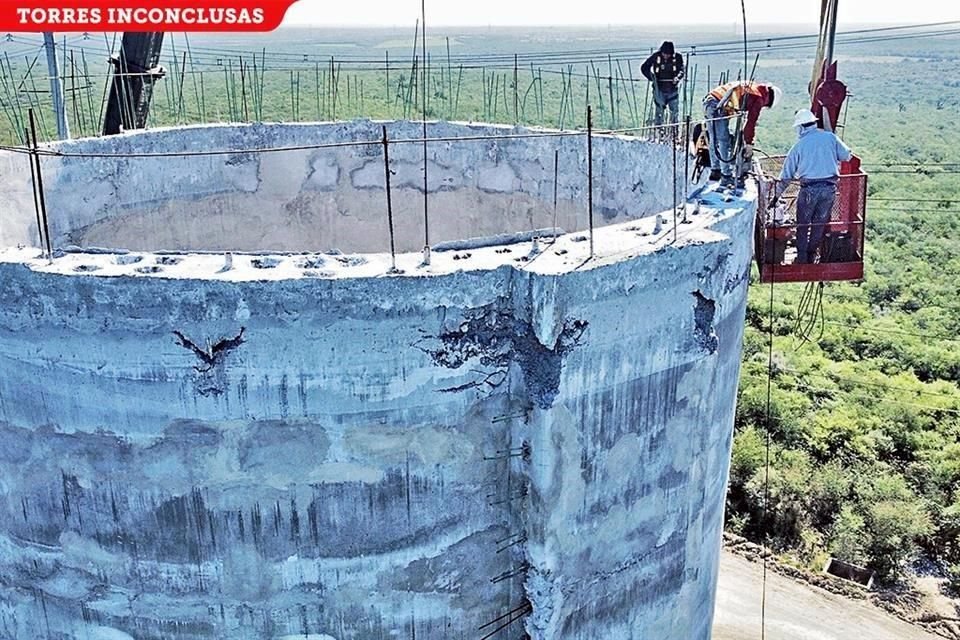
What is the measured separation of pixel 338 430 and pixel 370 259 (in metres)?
0.92

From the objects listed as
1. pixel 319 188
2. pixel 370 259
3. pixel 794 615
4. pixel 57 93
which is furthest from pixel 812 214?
pixel 57 93

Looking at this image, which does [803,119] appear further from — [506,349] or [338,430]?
[338,430]

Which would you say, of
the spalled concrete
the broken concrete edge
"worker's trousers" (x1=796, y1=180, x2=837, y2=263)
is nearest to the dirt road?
"worker's trousers" (x1=796, y1=180, x2=837, y2=263)

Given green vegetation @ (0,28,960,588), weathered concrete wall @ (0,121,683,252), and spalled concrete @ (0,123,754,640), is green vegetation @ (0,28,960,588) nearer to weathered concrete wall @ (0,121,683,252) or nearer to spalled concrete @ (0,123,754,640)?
weathered concrete wall @ (0,121,683,252)

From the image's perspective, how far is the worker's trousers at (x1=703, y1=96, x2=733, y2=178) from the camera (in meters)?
7.05

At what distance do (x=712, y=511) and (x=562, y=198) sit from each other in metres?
4.53

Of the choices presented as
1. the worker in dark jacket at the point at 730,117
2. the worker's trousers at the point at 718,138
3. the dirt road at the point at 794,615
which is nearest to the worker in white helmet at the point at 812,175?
the worker in dark jacket at the point at 730,117

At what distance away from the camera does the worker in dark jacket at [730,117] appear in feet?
23.1

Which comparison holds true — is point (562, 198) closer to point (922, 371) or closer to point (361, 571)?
point (361, 571)

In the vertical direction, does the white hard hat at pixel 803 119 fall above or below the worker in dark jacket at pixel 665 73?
below

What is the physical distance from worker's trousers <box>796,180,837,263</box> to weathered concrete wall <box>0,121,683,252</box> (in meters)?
2.08

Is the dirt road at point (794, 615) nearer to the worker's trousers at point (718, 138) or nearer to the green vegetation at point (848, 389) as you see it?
the green vegetation at point (848, 389)

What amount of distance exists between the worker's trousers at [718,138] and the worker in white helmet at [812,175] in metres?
0.55

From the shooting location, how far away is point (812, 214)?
24.5 ft
